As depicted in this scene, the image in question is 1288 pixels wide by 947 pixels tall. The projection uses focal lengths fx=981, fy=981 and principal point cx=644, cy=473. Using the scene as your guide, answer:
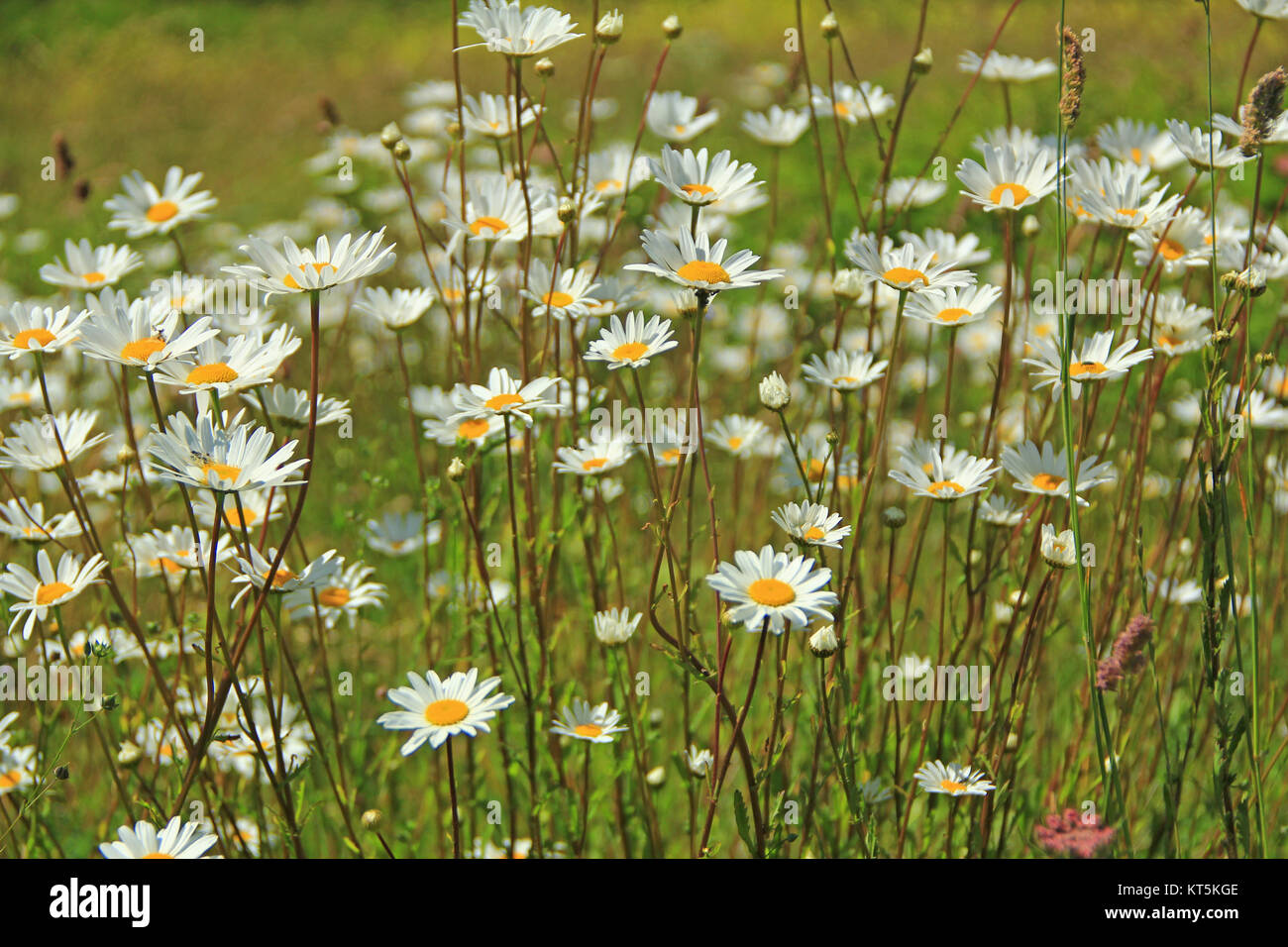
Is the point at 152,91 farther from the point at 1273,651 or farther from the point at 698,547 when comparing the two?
the point at 1273,651

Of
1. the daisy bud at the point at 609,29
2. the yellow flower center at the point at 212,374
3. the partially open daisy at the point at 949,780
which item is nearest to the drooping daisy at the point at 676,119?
the daisy bud at the point at 609,29

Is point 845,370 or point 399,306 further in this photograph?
point 399,306

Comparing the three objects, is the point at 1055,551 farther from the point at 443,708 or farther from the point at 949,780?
the point at 443,708

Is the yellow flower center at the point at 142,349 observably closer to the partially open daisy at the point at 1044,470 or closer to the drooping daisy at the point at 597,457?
the drooping daisy at the point at 597,457

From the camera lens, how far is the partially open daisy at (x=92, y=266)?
1.81 metres

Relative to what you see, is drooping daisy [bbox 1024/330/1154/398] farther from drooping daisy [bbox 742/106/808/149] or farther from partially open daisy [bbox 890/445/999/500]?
drooping daisy [bbox 742/106/808/149]

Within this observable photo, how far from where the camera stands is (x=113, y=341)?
1255 millimetres

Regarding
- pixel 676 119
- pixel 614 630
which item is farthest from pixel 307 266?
pixel 676 119

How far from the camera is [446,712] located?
1245mm

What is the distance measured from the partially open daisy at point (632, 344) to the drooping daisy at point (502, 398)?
8 cm

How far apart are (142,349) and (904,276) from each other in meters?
1.03
